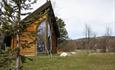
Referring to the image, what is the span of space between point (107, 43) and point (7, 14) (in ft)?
281

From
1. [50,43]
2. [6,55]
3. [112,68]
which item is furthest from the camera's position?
[50,43]

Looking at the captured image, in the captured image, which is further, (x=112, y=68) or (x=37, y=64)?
(x=37, y=64)

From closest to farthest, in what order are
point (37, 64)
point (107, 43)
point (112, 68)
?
1. point (112, 68)
2. point (37, 64)
3. point (107, 43)

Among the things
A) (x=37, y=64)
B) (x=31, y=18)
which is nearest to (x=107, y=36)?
(x=37, y=64)

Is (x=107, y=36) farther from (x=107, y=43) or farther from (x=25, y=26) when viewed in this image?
(x=25, y=26)

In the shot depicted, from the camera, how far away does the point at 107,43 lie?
93875 mm

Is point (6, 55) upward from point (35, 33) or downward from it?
downward

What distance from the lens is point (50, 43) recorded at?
40500 millimetres

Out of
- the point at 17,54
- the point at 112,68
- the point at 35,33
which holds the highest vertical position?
the point at 35,33

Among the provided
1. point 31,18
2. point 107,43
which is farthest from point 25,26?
point 107,43

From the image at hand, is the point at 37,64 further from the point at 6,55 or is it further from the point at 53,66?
the point at 6,55

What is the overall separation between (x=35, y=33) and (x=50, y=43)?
99.3 feet

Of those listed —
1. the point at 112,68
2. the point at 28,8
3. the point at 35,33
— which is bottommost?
the point at 112,68

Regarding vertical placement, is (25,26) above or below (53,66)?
above
